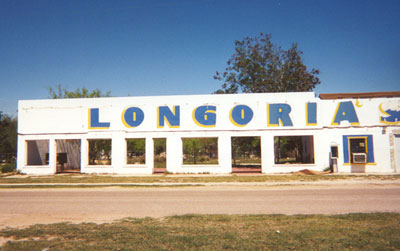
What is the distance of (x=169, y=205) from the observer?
36.1 ft

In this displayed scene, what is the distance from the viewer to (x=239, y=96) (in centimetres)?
2447

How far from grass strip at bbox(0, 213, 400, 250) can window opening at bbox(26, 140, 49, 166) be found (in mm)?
22215

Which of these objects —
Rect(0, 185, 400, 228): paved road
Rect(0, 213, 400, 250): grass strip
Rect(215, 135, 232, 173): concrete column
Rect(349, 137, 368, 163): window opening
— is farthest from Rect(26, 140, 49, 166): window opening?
Rect(349, 137, 368, 163): window opening

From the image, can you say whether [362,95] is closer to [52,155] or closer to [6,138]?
[52,155]

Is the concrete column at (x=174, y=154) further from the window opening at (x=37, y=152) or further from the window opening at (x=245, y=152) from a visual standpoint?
the window opening at (x=37, y=152)

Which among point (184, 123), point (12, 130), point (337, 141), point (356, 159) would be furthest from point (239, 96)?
point (12, 130)

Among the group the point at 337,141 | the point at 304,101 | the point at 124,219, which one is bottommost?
the point at 124,219

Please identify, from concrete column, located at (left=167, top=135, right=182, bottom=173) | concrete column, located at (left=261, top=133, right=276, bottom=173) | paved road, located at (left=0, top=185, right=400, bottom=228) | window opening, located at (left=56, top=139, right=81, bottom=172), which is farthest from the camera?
window opening, located at (left=56, top=139, right=81, bottom=172)

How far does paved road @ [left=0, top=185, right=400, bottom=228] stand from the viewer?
9367 mm

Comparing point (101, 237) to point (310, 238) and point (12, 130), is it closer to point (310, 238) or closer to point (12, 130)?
point (310, 238)

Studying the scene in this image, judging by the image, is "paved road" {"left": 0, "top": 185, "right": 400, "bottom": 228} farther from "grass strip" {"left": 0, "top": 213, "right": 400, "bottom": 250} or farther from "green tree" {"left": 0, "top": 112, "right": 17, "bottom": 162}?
"green tree" {"left": 0, "top": 112, "right": 17, "bottom": 162}

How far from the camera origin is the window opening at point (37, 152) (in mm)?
27219

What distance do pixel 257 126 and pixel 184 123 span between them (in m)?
5.62

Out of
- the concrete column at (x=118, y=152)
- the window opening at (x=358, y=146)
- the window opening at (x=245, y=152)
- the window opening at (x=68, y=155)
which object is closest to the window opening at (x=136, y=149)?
the window opening at (x=68, y=155)
